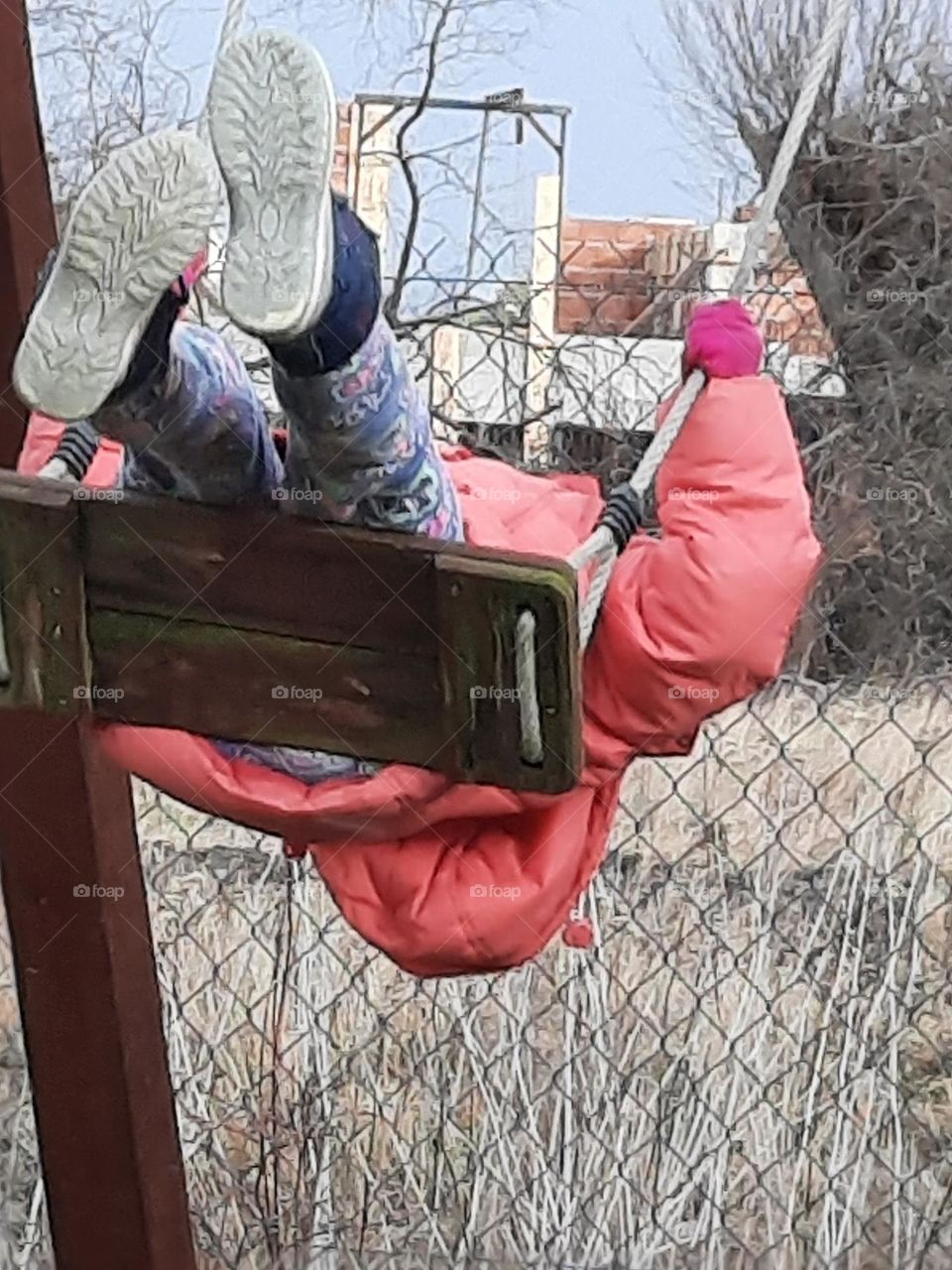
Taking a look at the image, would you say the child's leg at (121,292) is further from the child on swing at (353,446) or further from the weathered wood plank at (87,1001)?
the weathered wood plank at (87,1001)

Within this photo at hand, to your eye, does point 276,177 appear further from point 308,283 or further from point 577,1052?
point 577,1052

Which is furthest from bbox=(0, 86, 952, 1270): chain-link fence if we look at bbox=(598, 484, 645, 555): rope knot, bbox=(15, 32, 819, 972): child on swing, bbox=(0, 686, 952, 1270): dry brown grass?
bbox=(598, 484, 645, 555): rope knot

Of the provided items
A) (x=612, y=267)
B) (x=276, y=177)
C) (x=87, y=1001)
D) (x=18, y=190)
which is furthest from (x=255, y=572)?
(x=612, y=267)

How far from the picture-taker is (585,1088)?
1.39 m

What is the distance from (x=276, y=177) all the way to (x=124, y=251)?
0.06m

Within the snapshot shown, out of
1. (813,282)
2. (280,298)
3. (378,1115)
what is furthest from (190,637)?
(813,282)

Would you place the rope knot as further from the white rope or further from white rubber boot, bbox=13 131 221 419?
white rubber boot, bbox=13 131 221 419

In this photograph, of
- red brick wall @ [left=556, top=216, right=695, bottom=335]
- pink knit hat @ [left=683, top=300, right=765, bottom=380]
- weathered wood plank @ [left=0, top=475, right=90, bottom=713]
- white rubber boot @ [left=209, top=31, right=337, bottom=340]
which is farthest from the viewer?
red brick wall @ [left=556, top=216, right=695, bottom=335]

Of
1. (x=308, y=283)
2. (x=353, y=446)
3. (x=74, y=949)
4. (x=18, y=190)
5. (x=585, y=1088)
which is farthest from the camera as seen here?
(x=585, y=1088)

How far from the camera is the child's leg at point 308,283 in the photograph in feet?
1.85

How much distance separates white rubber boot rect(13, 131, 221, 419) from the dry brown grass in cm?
88

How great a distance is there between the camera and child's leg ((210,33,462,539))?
0.56 meters

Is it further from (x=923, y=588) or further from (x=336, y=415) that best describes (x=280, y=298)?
(x=923, y=588)

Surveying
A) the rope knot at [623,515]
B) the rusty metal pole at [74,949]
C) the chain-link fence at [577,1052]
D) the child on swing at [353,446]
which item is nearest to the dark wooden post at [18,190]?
the rusty metal pole at [74,949]
